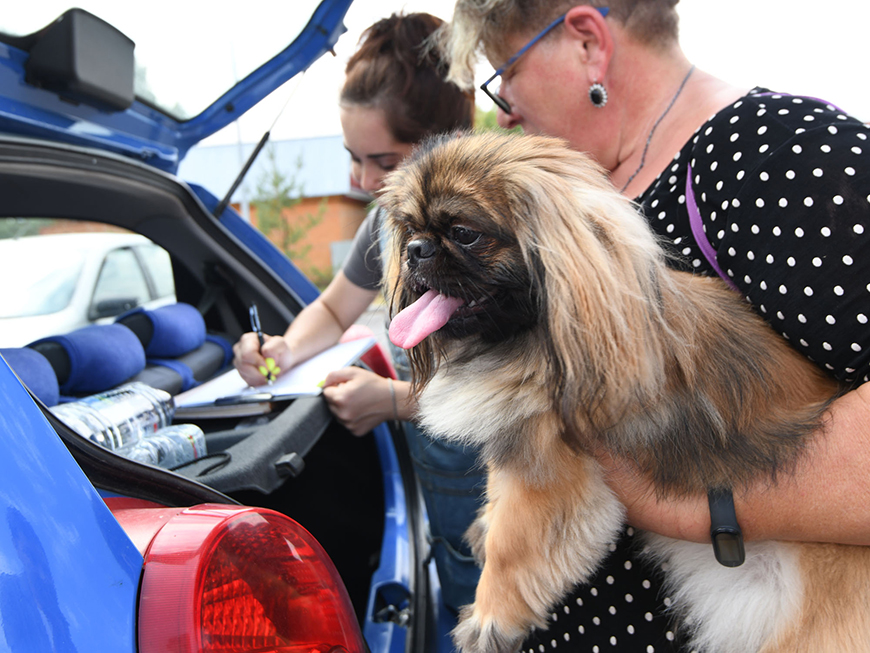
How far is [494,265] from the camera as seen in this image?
1067mm

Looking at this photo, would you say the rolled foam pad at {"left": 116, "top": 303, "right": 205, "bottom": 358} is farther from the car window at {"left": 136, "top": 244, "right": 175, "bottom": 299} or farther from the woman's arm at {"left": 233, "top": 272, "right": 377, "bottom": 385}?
the car window at {"left": 136, "top": 244, "right": 175, "bottom": 299}

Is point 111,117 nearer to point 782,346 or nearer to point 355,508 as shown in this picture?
point 355,508

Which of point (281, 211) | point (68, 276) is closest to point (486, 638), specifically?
point (68, 276)

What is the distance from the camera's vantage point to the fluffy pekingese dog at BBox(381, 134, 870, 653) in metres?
0.97

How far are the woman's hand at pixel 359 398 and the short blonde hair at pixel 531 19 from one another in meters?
1.10

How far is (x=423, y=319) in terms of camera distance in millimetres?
1153

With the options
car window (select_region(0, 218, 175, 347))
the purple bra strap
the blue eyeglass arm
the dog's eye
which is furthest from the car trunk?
the blue eyeglass arm

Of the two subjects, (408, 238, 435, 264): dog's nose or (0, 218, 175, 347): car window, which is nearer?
(408, 238, 435, 264): dog's nose

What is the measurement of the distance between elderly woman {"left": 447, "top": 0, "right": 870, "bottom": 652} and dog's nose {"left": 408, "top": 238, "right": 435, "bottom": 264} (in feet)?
1.49

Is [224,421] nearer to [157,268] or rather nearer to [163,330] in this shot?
[163,330]

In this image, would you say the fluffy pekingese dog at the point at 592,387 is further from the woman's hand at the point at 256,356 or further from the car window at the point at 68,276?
the car window at the point at 68,276

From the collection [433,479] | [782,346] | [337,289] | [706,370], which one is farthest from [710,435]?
[337,289]

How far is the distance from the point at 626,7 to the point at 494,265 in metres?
0.91

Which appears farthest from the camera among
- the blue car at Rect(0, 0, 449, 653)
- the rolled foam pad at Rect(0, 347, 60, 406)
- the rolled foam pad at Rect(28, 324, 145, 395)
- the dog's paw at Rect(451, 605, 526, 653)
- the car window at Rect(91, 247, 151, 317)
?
the car window at Rect(91, 247, 151, 317)
